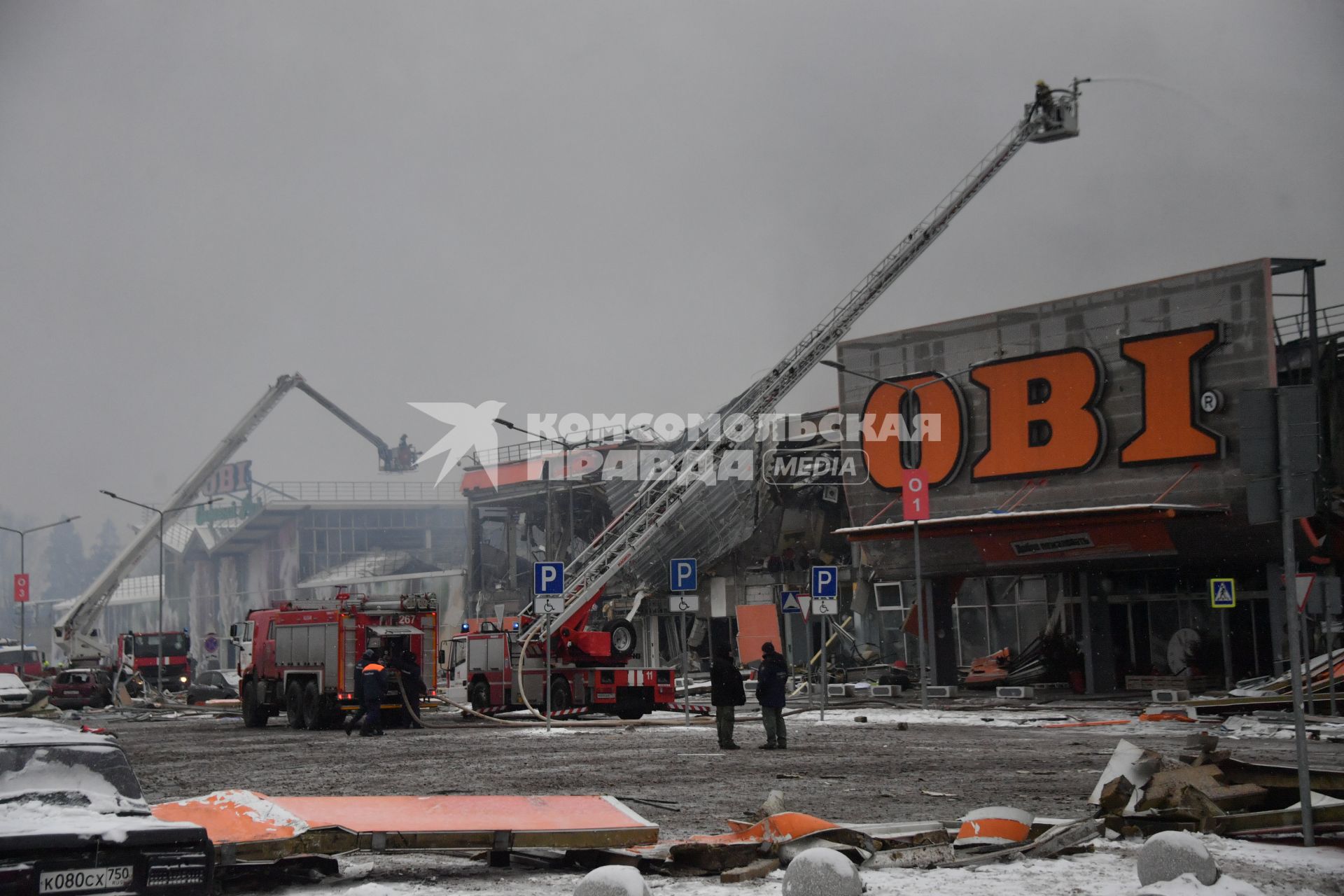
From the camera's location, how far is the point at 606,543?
43.5 m

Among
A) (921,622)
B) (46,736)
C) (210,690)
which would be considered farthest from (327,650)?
(46,736)

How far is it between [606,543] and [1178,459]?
17.8 meters

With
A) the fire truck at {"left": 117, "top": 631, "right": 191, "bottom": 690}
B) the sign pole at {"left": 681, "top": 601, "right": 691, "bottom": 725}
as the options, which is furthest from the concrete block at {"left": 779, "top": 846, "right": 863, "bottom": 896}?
the fire truck at {"left": 117, "top": 631, "right": 191, "bottom": 690}

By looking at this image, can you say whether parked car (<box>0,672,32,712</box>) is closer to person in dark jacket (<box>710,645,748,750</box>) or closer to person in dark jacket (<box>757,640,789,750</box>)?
person in dark jacket (<box>710,645,748,750</box>)

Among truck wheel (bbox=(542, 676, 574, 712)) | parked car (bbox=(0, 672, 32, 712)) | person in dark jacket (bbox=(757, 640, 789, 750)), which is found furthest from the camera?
parked car (bbox=(0, 672, 32, 712))

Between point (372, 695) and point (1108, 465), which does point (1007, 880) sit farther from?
point (1108, 465)

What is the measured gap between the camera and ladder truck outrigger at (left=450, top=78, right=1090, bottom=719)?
105 feet

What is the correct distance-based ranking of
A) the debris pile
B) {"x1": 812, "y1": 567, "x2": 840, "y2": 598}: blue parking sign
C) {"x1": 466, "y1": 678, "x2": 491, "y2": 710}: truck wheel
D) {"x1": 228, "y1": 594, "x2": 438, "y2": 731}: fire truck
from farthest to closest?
{"x1": 466, "y1": 678, "x2": 491, "y2": 710}: truck wheel → {"x1": 228, "y1": 594, "x2": 438, "y2": 731}: fire truck → {"x1": 812, "y1": 567, "x2": 840, "y2": 598}: blue parking sign → the debris pile

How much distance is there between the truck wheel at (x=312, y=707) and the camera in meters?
29.4

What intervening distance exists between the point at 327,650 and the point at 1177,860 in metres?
23.7

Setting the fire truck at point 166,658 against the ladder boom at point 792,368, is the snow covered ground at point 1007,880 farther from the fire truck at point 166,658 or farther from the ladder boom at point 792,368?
the fire truck at point 166,658

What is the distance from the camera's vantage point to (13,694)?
111 ft

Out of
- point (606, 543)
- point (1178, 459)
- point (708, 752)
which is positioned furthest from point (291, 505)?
point (708, 752)

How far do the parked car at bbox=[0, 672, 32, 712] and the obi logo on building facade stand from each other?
956 inches
